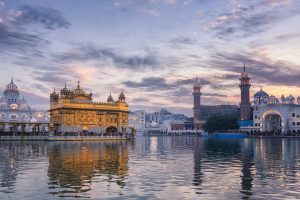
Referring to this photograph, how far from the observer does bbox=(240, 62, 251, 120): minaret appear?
17800cm

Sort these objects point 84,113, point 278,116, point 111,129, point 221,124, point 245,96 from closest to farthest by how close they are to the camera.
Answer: point 84,113 → point 111,129 → point 278,116 → point 221,124 → point 245,96

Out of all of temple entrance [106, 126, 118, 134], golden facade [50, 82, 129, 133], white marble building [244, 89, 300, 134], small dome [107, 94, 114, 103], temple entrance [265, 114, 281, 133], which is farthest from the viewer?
temple entrance [265, 114, 281, 133]

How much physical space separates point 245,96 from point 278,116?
38363 mm

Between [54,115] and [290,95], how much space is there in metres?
89.6

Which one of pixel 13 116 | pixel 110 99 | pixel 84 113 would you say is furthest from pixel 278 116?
pixel 13 116

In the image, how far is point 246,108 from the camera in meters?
178

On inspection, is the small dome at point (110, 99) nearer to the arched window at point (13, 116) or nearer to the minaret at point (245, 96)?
the minaret at point (245, 96)

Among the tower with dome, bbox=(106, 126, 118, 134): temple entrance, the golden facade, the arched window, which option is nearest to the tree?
the tower with dome

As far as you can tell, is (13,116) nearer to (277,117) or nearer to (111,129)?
(111,129)

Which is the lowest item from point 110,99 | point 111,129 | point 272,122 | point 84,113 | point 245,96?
point 111,129

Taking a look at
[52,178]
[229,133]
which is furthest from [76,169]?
[229,133]

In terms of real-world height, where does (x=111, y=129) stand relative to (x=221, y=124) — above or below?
below

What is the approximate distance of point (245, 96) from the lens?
180125 millimetres

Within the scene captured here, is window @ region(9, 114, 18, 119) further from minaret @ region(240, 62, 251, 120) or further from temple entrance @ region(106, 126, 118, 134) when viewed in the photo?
minaret @ region(240, 62, 251, 120)
